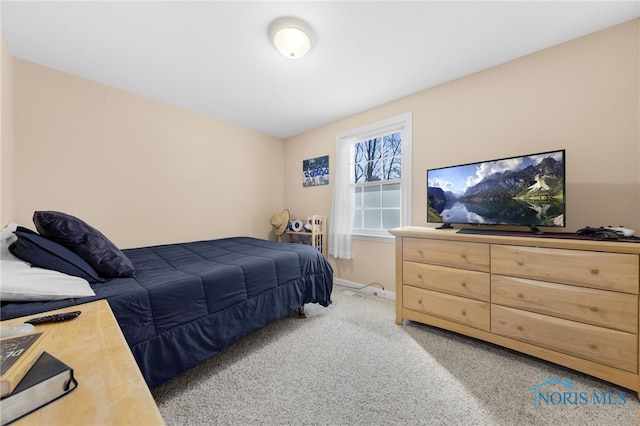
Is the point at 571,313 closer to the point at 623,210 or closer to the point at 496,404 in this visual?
the point at 496,404

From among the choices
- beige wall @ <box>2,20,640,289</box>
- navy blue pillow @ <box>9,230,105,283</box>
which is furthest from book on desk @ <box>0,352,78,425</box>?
beige wall @ <box>2,20,640,289</box>

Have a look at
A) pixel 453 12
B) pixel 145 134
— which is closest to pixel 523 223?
pixel 453 12

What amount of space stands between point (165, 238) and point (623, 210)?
163 inches

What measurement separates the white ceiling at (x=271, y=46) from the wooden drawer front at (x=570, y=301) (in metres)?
1.80

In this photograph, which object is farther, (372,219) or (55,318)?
(372,219)

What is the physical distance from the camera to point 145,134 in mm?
2611

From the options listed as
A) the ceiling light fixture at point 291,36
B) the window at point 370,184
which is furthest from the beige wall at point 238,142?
the ceiling light fixture at point 291,36

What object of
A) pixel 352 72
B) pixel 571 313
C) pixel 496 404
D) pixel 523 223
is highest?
pixel 352 72

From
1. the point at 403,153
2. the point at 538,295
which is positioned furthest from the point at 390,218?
the point at 538,295

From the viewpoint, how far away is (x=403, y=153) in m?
2.71

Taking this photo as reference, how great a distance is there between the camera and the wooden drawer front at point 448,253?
1.75 m

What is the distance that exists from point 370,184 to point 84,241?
2739mm

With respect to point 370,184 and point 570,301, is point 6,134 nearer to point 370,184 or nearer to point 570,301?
point 370,184

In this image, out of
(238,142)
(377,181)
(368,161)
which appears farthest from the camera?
(238,142)
